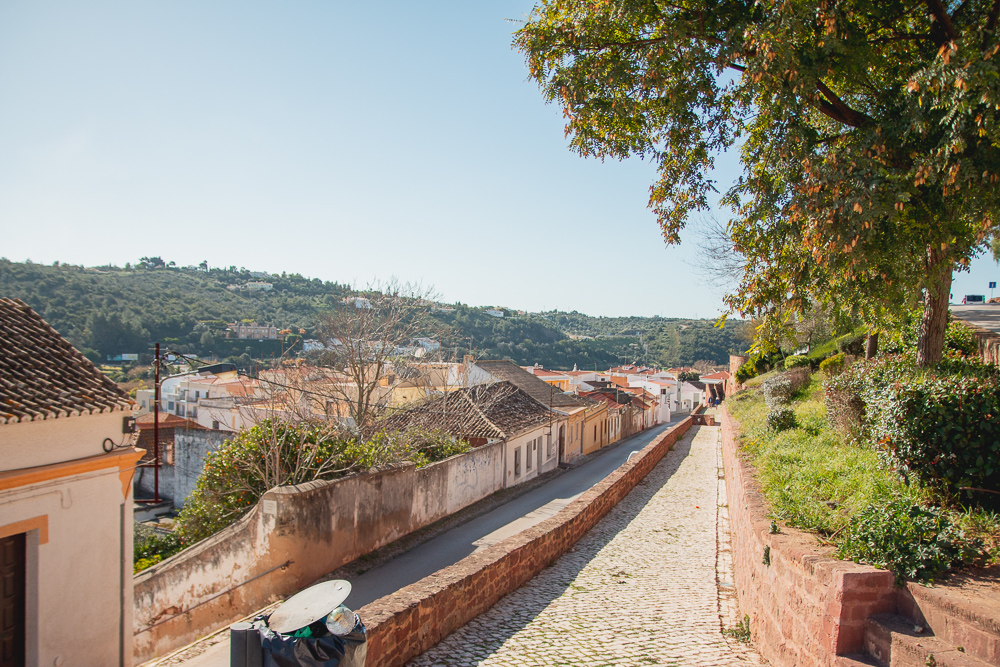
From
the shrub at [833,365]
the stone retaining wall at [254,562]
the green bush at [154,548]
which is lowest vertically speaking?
the green bush at [154,548]

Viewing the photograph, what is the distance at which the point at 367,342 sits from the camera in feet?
58.2

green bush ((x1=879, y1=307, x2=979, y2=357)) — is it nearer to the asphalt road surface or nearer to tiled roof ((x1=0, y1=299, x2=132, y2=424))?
the asphalt road surface

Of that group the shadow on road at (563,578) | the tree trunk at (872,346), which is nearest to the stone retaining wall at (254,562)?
the shadow on road at (563,578)

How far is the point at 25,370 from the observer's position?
7.63 metres

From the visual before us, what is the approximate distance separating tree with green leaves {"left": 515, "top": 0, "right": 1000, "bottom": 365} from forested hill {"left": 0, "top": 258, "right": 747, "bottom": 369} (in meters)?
9.82

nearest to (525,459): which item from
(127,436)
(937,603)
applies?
(127,436)

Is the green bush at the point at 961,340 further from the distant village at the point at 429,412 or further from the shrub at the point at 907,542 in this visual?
the distant village at the point at 429,412

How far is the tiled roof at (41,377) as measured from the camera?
6.98 m

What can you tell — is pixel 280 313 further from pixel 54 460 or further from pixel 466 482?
pixel 54 460

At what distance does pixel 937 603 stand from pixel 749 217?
4.54 meters

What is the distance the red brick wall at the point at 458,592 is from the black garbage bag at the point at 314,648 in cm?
141

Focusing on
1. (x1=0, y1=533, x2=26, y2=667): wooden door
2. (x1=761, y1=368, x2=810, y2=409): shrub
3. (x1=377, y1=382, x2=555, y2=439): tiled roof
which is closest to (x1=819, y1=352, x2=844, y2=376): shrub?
(x1=761, y1=368, x2=810, y2=409): shrub

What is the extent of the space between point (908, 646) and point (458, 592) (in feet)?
12.3

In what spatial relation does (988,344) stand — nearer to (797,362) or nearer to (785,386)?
(785,386)
